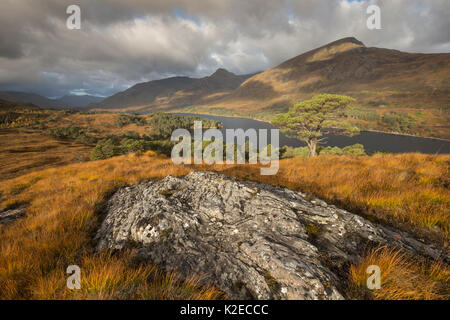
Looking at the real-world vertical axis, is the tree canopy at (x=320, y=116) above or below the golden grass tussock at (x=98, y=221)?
above

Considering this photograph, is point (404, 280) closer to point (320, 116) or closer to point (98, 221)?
point (98, 221)

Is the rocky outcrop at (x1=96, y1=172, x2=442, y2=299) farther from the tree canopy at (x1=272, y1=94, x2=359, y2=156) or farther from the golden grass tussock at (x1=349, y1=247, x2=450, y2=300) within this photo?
the tree canopy at (x1=272, y1=94, x2=359, y2=156)

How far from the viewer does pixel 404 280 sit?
6.53ft

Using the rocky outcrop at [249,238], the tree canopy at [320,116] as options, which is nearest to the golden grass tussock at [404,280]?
the rocky outcrop at [249,238]

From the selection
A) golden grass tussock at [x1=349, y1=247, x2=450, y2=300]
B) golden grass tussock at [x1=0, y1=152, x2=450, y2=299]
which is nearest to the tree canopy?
golden grass tussock at [x1=0, y1=152, x2=450, y2=299]

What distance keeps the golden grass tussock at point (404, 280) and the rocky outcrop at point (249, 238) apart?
281 mm

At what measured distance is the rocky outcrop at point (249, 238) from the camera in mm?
2184

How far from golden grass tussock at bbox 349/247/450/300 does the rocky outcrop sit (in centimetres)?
28

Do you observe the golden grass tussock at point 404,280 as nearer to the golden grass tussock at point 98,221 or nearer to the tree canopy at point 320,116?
the golden grass tussock at point 98,221

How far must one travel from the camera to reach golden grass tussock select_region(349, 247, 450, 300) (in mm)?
1885

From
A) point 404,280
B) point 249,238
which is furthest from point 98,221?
point 404,280

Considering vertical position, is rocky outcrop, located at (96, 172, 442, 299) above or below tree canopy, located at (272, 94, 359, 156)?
below

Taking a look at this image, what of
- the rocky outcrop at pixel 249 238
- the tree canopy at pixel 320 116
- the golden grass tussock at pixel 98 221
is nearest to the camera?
the golden grass tussock at pixel 98 221

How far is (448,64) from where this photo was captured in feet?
622
